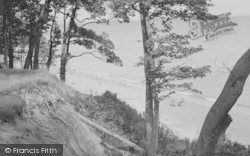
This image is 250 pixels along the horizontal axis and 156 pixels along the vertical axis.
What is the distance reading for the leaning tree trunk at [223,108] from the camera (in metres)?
9.66

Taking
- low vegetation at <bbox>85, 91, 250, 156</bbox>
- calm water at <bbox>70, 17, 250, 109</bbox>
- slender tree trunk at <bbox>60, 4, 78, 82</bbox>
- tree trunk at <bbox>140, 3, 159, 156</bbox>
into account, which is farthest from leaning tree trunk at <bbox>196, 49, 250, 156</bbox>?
calm water at <bbox>70, 17, 250, 109</bbox>

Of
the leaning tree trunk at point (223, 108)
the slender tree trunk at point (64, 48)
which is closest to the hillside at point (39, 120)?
the leaning tree trunk at point (223, 108)

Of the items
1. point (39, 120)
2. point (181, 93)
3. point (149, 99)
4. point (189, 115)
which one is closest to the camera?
point (39, 120)

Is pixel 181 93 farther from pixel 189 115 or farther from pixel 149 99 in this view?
pixel 149 99

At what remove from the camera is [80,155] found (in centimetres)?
1043

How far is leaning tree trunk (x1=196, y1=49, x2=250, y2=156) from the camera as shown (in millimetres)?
9656

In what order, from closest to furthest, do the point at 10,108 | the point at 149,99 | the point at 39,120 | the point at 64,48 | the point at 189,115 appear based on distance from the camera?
the point at 10,108
the point at 39,120
the point at 149,99
the point at 64,48
the point at 189,115

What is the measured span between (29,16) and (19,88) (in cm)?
1206

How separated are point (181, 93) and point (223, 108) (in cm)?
3511

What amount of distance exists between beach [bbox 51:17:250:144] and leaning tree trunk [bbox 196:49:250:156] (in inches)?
45.3

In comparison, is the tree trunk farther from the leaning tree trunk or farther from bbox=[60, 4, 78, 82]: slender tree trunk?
bbox=[60, 4, 78, 82]: slender tree trunk

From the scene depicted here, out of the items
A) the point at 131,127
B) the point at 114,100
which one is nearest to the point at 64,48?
the point at 114,100

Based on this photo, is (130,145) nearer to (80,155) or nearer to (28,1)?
(80,155)

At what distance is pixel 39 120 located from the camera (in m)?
9.96
